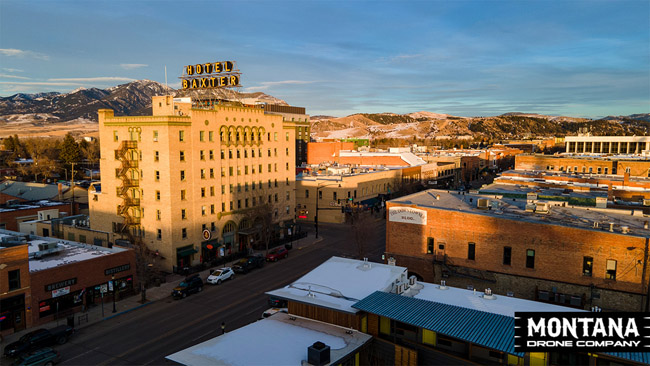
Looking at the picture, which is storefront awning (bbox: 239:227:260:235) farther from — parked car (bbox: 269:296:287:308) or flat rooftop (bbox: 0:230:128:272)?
parked car (bbox: 269:296:287:308)

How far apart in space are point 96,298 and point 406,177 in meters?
78.6

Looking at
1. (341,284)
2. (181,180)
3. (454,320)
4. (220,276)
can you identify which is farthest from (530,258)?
(181,180)

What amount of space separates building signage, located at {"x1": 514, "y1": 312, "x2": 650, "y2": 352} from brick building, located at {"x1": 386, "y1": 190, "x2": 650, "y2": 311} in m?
19.9

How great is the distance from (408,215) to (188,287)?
23.5 m

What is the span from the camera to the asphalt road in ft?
93.4

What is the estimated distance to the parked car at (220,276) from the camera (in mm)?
43938

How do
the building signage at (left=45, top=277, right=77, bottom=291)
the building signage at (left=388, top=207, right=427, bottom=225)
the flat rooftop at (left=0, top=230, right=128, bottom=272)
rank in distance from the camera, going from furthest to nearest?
the building signage at (left=388, top=207, right=427, bottom=225) → the flat rooftop at (left=0, top=230, right=128, bottom=272) → the building signage at (left=45, top=277, right=77, bottom=291)

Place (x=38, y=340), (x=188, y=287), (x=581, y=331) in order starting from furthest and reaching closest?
(x=188, y=287) < (x=38, y=340) < (x=581, y=331)

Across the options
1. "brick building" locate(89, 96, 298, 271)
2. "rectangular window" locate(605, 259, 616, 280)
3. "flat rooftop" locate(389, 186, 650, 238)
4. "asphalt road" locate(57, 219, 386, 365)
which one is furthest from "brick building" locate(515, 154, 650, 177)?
"brick building" locate(89, 96, 298, 271)

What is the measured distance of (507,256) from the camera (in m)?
33.7

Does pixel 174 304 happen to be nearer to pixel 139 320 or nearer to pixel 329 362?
pixel 139 320

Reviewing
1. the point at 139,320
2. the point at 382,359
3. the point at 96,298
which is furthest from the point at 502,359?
the point at 96,298

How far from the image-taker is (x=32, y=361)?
2556 centimetres

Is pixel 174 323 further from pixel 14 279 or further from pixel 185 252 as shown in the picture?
pixel 185 252
